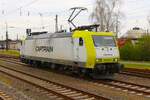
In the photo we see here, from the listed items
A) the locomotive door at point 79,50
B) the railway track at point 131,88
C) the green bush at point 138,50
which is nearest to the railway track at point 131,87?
the railway track at point 131,88

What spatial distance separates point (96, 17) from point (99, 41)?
5354 centimetres

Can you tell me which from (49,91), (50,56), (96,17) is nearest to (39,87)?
(49,91)

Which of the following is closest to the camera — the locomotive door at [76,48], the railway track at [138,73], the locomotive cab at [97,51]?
the locomotive cab at [97,51]

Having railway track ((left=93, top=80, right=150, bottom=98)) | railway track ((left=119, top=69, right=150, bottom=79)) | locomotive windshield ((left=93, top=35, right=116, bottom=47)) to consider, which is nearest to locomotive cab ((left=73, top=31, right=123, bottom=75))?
locomotive windshield ((left=93, top=35, right=116, bottom=47))

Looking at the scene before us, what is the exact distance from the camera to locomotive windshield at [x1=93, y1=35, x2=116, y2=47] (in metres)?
23.2

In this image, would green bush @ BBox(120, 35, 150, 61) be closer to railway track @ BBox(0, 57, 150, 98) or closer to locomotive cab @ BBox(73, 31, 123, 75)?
locomotive cab @ BBox(73, 31, 123, 75)

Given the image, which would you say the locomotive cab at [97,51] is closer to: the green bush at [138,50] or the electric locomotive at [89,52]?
the electric locomotive at [89,52]

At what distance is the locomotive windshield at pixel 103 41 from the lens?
2322cm

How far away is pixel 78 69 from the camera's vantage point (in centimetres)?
2389

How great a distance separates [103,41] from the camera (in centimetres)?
2350

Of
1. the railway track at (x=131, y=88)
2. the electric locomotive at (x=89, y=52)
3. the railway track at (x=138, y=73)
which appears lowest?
the railway track at (x=131, y=88)

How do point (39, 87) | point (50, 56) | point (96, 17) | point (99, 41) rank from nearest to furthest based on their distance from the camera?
point (39, 87), point (99, 41), point (50, 56), point (96, 17)

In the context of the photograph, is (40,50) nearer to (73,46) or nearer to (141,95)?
(73,46)

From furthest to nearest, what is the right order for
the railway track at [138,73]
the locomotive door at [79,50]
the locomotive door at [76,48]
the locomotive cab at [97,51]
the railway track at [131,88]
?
1. the railway track at [138,73]
2. the locomotive door at [76,48]
3. the locomotive door at [79,50]
4. the locomotive cab at [97,51]
5. the railway track at [131,88]
